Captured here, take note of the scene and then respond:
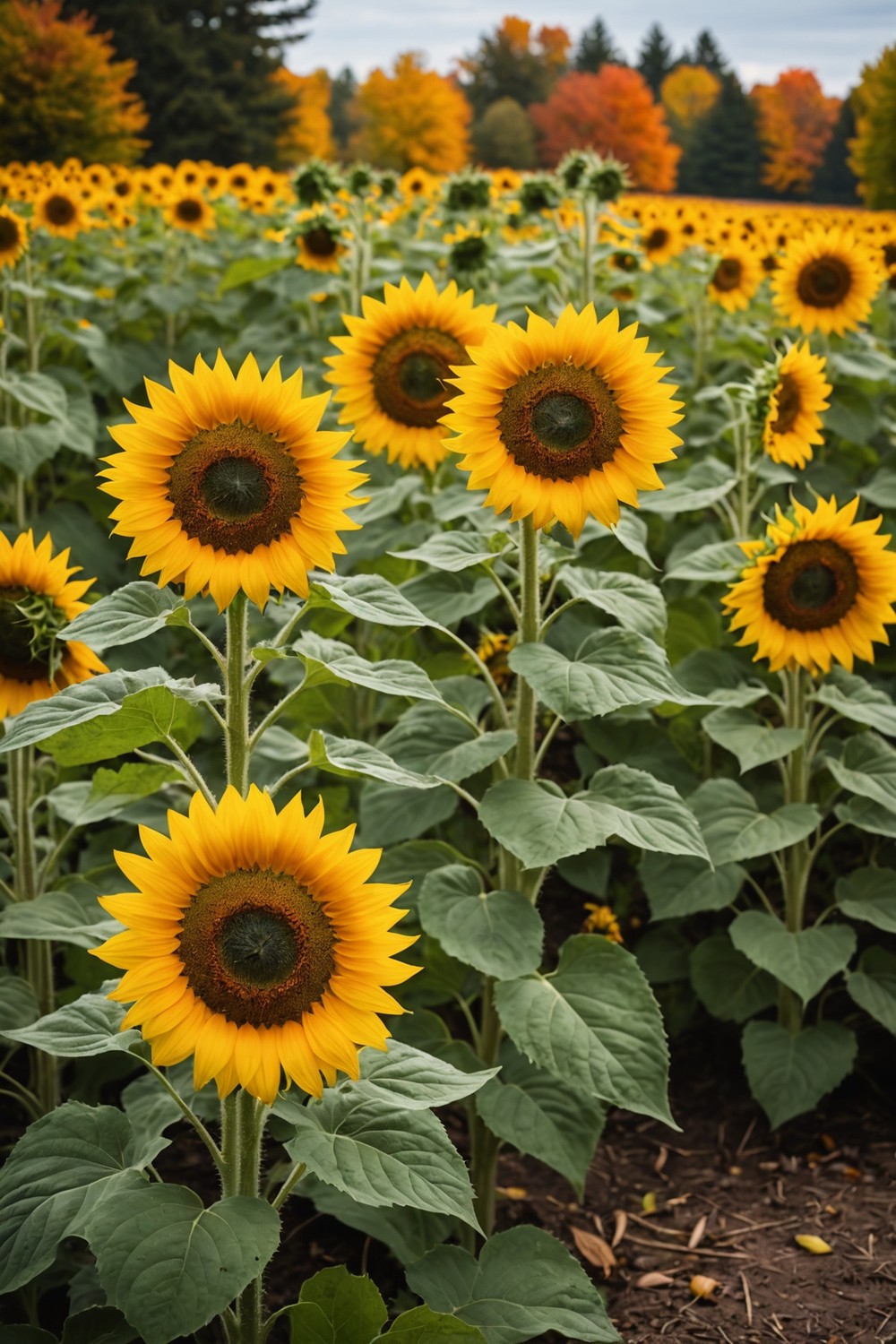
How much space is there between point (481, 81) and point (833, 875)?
6113 centimetres

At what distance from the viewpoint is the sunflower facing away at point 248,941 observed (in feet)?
5.92

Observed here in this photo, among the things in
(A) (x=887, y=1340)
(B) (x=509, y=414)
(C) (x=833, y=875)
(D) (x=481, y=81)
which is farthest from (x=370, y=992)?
(D) (x=481, y=81)

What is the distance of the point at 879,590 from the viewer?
10.1 feet

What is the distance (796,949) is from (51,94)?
53.0ft

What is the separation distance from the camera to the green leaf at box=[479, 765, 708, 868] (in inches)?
93.4

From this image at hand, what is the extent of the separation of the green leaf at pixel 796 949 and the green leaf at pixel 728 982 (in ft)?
0.88

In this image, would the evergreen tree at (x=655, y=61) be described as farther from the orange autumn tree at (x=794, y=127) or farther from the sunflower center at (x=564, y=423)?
the sunflower center at (x=564, y=423)

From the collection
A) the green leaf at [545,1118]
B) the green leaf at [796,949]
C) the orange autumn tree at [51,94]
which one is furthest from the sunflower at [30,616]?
the orange autumn tree at [51,94]

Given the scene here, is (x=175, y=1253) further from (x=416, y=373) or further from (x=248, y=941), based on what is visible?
(x=416, y=373)

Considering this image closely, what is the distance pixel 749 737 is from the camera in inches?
126

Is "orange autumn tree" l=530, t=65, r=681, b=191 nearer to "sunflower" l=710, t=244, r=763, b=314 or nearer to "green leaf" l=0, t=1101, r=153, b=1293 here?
"sunflower" l=710, t=244, r=763, b=314

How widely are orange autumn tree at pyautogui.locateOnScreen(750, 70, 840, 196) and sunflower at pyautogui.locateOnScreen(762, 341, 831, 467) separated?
183 ft

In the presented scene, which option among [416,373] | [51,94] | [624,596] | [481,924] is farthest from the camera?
[51,94]

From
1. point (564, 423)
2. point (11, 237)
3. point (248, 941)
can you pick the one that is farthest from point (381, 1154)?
point (11, 237)
